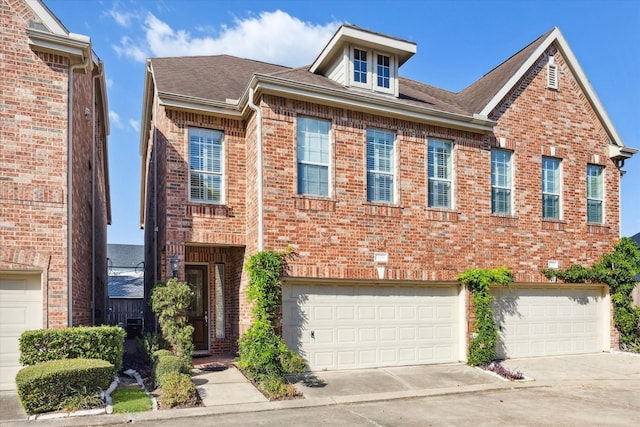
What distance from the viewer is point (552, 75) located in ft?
54.1

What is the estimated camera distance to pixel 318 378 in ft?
39.0

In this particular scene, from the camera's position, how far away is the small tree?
Answer: 1171 cm

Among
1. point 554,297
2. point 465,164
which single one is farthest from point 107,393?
point 554,297

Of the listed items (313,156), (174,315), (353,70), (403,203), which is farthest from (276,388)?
(353,70)

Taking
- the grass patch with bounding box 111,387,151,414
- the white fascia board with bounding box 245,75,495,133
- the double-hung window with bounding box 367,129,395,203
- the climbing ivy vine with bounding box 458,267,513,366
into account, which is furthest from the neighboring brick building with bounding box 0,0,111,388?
the climbing ivy vine with bounding box 458,267,513,366

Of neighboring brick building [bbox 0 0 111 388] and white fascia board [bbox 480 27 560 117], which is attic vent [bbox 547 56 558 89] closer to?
white fascia board [bbox 480 27 560 117]

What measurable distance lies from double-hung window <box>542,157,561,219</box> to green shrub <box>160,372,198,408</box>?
36.3 ft

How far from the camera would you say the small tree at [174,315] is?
38.4 ft

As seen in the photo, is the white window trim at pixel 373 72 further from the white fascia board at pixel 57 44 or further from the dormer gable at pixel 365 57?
the white fascia board at pixel 57 44

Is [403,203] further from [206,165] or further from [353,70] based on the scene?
[206,165]

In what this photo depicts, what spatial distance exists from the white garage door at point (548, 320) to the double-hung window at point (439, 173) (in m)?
2.90

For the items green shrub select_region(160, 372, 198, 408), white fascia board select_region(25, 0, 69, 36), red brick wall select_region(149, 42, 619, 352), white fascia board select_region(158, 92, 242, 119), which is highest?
white fascia board select_region(25, 0, 69, 36)

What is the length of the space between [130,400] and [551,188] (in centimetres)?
1268

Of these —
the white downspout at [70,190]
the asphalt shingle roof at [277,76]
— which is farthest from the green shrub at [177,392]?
the asphalt shingle roof at [277,76]
